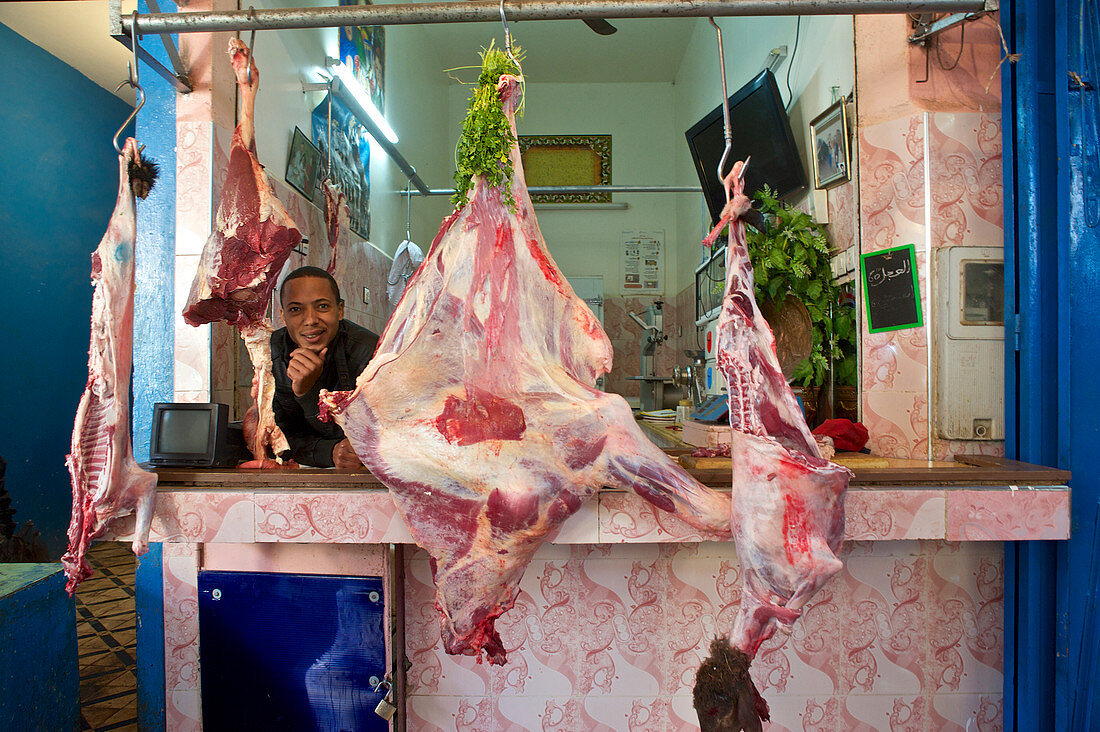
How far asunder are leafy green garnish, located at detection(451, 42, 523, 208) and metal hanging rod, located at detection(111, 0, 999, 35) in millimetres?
146

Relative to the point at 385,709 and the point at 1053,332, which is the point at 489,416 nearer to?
the point at 385,709

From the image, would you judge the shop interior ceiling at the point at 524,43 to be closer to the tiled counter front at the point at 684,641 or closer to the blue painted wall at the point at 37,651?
the blue painted wall at the point at 37,651

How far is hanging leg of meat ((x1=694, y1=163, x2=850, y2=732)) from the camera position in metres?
1.33

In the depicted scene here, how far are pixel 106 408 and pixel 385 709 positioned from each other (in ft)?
4.13

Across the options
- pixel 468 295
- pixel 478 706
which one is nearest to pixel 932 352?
pixel 468 295

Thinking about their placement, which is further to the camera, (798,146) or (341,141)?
(341,141)

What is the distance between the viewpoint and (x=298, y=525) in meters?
1.77

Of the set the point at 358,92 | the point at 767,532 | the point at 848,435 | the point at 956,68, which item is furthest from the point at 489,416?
the point at 358,92

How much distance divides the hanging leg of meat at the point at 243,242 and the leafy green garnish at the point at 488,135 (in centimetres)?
67

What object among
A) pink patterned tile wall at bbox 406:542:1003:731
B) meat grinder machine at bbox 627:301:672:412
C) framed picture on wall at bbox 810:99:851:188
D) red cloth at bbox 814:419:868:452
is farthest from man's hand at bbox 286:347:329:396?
meat grinder machine at bbox 627:301:672:412

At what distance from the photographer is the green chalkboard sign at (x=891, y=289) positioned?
2219 mm

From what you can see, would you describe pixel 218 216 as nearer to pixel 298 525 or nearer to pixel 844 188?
pixel 298 525

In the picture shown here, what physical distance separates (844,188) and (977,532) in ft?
5.14

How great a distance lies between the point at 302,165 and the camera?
3121mm
